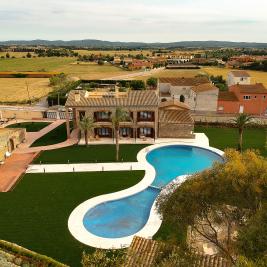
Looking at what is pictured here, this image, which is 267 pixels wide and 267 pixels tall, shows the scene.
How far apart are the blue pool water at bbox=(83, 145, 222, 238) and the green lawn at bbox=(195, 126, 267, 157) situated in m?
4.69

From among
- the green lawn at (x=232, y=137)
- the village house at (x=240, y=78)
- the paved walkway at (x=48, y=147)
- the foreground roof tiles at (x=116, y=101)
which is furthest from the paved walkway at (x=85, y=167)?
the village house at (x=240, y=78)

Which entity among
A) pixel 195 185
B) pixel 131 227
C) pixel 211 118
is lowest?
pixel 131 227

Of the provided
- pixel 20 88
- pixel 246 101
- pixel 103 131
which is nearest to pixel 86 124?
pixel 103 131

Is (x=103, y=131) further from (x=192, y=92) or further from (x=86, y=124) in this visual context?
(x=192, y=92)

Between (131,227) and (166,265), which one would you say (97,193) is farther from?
(166,265)

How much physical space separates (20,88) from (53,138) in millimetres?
56836

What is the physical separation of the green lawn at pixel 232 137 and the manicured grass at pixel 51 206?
16057 mm

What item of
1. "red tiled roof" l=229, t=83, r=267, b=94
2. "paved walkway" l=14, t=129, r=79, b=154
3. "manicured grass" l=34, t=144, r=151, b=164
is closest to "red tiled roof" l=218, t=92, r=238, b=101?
"red tiled roof" l=229, t=83, r=267, b=94

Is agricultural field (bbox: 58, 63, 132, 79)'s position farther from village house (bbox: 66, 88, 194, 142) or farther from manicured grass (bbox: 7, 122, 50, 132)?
village house (bbox: 66, 88, 194, 142)

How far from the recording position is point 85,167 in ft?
124

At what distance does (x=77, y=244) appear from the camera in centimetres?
2416

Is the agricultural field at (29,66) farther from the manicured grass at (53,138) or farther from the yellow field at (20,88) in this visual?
the manicured grass at (53,138)

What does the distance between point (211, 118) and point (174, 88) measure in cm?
1755

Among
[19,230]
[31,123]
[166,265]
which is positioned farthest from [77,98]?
A: [166,265]
